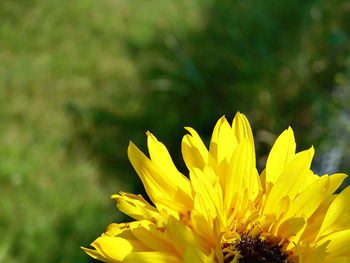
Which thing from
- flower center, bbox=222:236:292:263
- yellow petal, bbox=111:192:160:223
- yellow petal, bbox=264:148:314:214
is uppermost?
yellow petal, bbox=264:148:314:214

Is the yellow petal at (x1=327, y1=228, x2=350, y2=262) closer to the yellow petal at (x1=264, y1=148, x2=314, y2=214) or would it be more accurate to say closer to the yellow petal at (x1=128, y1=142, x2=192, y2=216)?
the yellow petal at (x1=264, y1=148, x2=314, y2=214)

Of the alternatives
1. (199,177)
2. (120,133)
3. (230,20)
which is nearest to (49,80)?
(120,133)

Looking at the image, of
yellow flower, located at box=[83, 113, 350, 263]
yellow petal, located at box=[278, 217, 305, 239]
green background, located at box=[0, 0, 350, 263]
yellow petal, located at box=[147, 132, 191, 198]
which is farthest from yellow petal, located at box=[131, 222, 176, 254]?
green background, located at box=[0, 0, 350, 263]

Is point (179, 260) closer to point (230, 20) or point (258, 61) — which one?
point (258, 61)

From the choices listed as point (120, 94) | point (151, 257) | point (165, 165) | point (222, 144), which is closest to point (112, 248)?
point (151, 257)

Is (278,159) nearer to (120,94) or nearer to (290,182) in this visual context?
(290,182)

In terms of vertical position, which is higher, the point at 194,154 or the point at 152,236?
the point at 194,154
